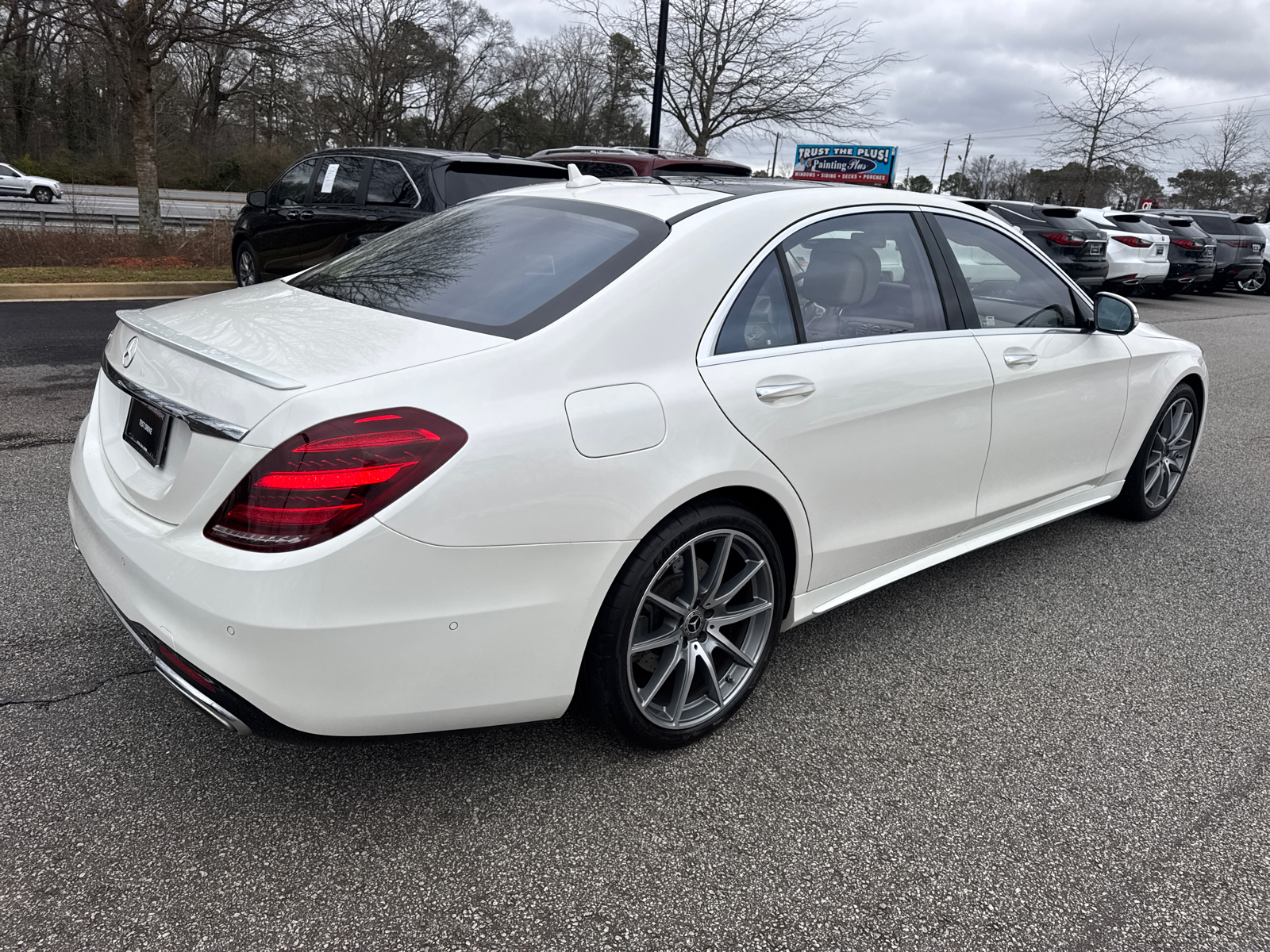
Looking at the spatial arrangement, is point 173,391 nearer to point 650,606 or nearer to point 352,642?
point 352,642

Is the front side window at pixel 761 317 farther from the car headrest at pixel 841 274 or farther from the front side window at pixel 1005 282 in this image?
the front side window at pixel 1005 282

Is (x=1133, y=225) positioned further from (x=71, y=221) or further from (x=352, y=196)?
(x=71, y=221)

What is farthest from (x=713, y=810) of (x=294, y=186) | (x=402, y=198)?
(x=294, y=186)

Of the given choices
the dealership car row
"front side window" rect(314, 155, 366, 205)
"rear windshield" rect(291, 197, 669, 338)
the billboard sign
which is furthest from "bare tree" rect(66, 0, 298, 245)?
"rear windshield" rect(291, 197, 669, 338)

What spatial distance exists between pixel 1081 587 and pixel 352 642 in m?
3.31

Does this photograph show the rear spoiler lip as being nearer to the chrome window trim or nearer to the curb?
the chrome window trim

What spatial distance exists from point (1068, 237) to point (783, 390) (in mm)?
14211

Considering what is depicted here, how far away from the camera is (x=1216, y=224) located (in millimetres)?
21391

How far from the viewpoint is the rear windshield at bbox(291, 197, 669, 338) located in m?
2.47

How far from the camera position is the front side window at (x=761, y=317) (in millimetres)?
2629

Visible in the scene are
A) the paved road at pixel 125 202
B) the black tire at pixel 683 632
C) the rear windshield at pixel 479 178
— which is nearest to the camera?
the black tire at pixel 683 632

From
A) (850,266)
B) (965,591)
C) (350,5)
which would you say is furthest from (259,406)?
(350,5)

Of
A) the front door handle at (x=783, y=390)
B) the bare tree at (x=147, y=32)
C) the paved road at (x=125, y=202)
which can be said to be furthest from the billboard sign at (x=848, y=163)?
the front door handle at (x=783, y=390)

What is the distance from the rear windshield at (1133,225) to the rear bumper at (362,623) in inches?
698
